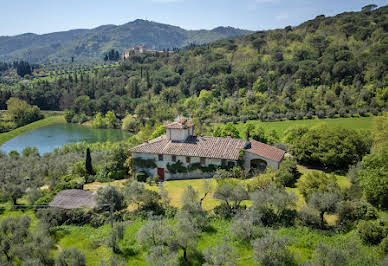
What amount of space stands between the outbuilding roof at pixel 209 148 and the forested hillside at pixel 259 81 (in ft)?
115

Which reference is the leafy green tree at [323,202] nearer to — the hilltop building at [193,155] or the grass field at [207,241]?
the grass field at [207,241]

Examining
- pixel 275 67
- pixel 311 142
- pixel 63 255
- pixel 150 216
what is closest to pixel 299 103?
pixel 275 67

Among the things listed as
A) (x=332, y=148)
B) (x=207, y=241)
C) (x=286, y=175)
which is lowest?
(x=207, y=241)

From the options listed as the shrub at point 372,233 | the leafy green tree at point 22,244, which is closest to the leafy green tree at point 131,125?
the leafy green tree at point 22,244

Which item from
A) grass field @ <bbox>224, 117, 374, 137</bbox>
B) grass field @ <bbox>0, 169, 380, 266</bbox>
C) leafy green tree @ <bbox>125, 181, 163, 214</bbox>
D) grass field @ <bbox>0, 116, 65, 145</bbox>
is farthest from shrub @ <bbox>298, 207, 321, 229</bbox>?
grass field @ <bbox>0, 116, 65, 145</bbox>

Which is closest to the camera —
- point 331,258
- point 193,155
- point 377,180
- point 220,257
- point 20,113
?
point 331,258

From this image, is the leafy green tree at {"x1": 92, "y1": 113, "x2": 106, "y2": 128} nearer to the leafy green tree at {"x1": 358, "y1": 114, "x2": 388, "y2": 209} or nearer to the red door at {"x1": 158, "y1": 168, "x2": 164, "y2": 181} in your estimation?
the red door at {"x1": 158, "y1": 168, "x2": 164, "y2": 181}

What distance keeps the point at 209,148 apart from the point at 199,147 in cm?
113

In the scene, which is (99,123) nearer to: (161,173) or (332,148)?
(161,173)

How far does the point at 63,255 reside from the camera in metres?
16.1

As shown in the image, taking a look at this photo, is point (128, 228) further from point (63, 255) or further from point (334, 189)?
point (334, 189)

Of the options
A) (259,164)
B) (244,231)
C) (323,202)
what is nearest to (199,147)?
(259,164)

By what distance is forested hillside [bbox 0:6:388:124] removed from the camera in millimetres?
68875

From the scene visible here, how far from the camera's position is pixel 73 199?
24219 millimetres
